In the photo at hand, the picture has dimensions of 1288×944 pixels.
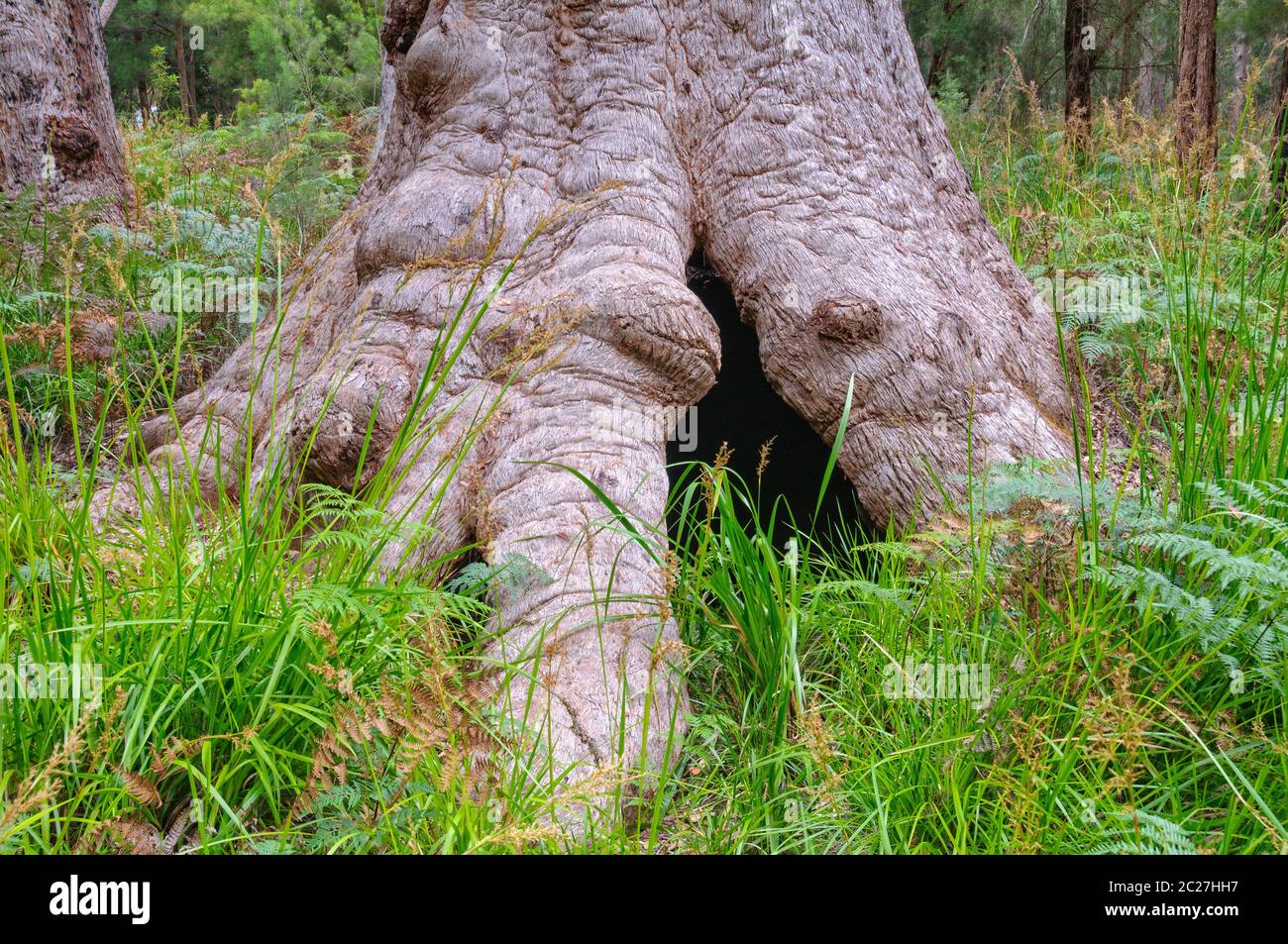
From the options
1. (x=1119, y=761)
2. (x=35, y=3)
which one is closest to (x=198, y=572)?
(x=1119, y=761)

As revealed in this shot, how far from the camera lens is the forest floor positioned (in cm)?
175

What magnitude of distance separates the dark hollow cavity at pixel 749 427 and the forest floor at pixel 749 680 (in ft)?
3.28

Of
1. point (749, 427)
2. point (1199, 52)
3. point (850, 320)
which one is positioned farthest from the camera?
point (1199, 52)

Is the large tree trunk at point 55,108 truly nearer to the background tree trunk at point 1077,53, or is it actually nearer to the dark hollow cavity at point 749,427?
the dark hollow cavity at point 749,427

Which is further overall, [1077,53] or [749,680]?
[1077,53]

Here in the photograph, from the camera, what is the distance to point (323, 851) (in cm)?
179

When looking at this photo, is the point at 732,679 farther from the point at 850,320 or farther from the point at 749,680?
the point at 850,320

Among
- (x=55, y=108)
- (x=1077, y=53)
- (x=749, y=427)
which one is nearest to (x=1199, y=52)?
(x=1077, y=53)

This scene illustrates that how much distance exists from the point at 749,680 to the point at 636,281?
52.4 inches

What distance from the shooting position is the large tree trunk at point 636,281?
291 centimetres

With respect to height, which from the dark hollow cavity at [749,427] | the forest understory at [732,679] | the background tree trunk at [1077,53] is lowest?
the forest understory at [732,679]

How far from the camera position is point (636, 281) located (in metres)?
3.11

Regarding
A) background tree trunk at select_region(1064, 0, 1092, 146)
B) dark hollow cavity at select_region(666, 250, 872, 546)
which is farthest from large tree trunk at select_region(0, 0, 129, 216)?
background tree trunk at select_region(1064, 0, 1092, 146)

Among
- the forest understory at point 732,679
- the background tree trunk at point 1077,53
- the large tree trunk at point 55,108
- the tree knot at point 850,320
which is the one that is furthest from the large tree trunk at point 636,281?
the background tree trunk at point 1077,53
